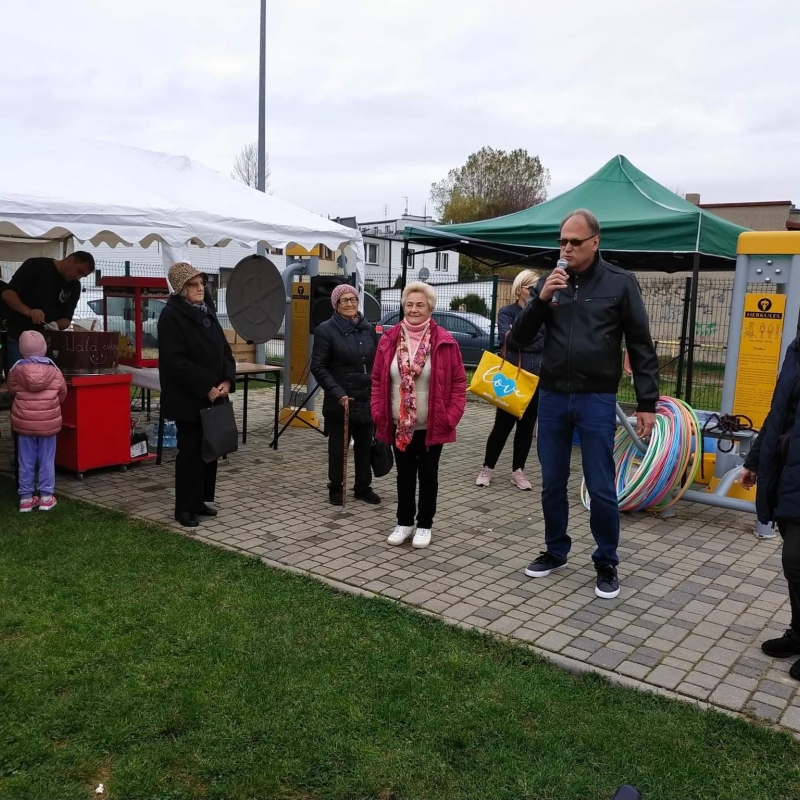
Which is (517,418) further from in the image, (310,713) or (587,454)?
(310,713)

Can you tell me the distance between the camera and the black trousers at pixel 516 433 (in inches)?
255

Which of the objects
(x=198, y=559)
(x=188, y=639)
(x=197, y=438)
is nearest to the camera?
(x=188, y=639)

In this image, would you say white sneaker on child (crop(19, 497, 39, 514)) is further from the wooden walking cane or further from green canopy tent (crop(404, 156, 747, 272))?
green canopy tent (crop(404, 156, 747, 272))

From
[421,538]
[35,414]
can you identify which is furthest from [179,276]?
[421,538]

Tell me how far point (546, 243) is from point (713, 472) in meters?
2.99

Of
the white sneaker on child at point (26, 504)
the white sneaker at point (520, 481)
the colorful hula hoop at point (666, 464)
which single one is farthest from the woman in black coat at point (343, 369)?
the white sneaker on child at point (26, 504)

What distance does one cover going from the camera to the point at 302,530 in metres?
5.44

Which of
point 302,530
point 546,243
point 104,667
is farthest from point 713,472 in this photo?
point 104,667

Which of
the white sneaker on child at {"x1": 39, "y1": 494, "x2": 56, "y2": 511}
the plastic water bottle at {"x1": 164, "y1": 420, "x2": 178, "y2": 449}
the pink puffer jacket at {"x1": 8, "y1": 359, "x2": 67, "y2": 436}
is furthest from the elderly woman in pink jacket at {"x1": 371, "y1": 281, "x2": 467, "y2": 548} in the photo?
the plastic water bottle at {"x1": 164, "y1": 420, "x2": 178, "y2": 449}

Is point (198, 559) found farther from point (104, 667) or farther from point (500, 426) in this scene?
point (500, 426)

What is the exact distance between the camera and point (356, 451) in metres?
6.14

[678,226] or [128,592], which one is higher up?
[678,226]

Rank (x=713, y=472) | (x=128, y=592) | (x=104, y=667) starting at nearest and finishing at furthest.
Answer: (x=104, y=667), (x=128, y=592), (x=713, y=472)

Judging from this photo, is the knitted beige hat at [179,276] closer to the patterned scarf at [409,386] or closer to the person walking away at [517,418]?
the patterned scarf at [409,386]
